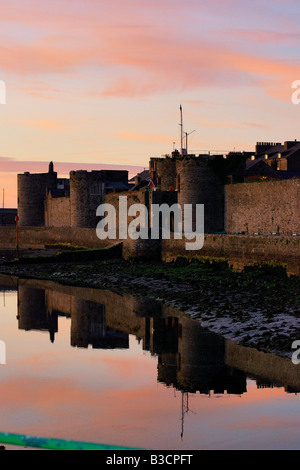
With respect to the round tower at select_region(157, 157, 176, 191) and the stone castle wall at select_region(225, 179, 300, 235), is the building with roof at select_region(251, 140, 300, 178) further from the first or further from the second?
the stone castle wall at select_region(225, 179, 300, 235)

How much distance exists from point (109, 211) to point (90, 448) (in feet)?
105

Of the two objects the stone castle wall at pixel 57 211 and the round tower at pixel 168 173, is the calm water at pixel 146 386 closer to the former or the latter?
the round tower at pixel 168 173

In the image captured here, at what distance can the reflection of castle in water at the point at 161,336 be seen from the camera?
1135cm

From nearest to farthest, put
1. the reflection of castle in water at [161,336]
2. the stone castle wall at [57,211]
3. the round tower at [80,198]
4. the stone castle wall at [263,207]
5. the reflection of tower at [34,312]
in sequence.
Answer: the reflection of castle in water at [161,336]
the reflection of tower at [34,312]
the stone castle wall at [263,207]
the round tower at [80,198]
the stone castle wall at [57,211]

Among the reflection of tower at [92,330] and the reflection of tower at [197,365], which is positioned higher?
the reflection of tower at [197,365]

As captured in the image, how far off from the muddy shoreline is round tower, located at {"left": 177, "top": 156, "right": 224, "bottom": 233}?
11.1 ft

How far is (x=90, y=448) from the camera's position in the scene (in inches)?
230

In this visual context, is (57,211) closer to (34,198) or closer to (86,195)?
(34,198)

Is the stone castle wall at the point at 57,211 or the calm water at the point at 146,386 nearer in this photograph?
the calm water at the point at 146,386

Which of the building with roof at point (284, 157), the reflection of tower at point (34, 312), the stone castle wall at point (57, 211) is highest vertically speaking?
the building with roof at point (284, 157)

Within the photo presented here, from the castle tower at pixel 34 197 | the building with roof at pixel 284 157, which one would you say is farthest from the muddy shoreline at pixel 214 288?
the building with roof at pixel 284 157

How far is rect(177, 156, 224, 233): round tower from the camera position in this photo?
29.8m

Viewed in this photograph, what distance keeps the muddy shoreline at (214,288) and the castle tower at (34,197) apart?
17.6 metres
